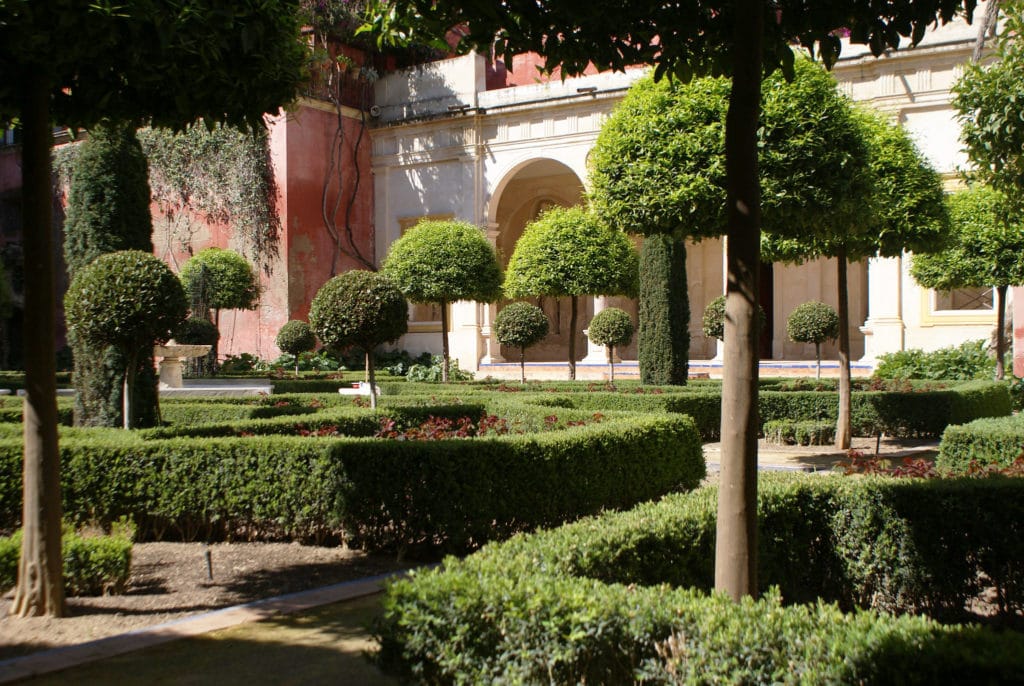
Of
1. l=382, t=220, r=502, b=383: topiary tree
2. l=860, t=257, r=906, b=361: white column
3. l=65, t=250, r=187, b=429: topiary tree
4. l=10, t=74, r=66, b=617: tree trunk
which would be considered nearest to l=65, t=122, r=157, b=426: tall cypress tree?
l=65, t=250, r=187, b=429: topiary tree

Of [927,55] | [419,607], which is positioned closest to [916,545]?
[419,607]

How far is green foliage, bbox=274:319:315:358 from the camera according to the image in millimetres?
22922

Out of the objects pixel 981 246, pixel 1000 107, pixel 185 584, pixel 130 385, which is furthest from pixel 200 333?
pixel 1000 107

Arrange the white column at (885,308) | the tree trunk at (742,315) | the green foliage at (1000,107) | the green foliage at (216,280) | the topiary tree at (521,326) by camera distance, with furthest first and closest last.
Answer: the green foliage at (216,280) < the white column at (885,308) < the topiary tree at (521,326) < the green foliage at (1000,107) < the tree trunk at (742,315)

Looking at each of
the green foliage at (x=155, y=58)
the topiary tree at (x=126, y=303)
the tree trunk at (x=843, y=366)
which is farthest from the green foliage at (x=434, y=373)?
the green foliage at (x=155, y=58)

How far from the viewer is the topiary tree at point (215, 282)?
73.9 ft

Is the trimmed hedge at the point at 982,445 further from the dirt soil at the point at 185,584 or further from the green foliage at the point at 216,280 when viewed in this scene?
the green foliage at the point at 216,280

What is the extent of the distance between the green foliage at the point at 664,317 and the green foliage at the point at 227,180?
1298cm

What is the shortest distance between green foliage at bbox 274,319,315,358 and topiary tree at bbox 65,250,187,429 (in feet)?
48.0

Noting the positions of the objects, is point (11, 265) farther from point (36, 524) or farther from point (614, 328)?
point (36, 524)

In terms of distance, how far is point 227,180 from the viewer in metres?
24.4

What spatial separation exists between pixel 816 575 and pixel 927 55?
59.8ft

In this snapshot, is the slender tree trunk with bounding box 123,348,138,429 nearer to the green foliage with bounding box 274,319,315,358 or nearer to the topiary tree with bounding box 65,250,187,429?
the topiary tree with bounding box 65,250,187,429

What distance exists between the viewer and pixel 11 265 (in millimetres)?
28547
